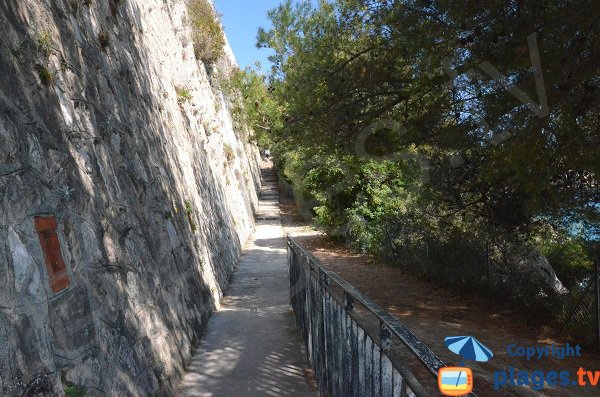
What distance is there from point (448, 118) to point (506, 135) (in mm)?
2212

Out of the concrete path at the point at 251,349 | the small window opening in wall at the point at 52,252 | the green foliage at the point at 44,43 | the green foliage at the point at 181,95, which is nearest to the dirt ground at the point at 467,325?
the concrete path at the point at 251,349

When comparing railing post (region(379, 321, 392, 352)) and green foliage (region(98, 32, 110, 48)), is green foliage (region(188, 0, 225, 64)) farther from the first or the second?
railing post (region(379, 321, 392, 352))

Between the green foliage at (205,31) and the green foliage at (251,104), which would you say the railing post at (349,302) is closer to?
the green foliage at (205,31)

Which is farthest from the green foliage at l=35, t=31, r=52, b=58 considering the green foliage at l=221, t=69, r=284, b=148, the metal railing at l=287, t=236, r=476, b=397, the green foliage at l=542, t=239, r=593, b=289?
the green foliage at l=221, t=69, r=284, b=148

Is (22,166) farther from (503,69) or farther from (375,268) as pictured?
(375,268)

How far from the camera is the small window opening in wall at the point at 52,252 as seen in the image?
8.55 feet

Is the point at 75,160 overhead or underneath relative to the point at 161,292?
overhead

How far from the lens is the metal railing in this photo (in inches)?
66.9

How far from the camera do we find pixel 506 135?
531cm

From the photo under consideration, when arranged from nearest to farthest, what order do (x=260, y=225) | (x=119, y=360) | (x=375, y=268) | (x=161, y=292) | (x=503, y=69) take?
(x=119, y=360) → (x=161, y=292) → (x=503, y=69) → (x=375, y=268) → (x=260, y=225)

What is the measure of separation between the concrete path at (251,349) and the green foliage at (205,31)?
8.64 m

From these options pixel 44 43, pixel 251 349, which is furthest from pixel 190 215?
pixel 44 43

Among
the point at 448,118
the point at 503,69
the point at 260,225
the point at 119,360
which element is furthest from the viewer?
the point at 260,225

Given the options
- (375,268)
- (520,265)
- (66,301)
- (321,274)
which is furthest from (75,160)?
(375,268)
